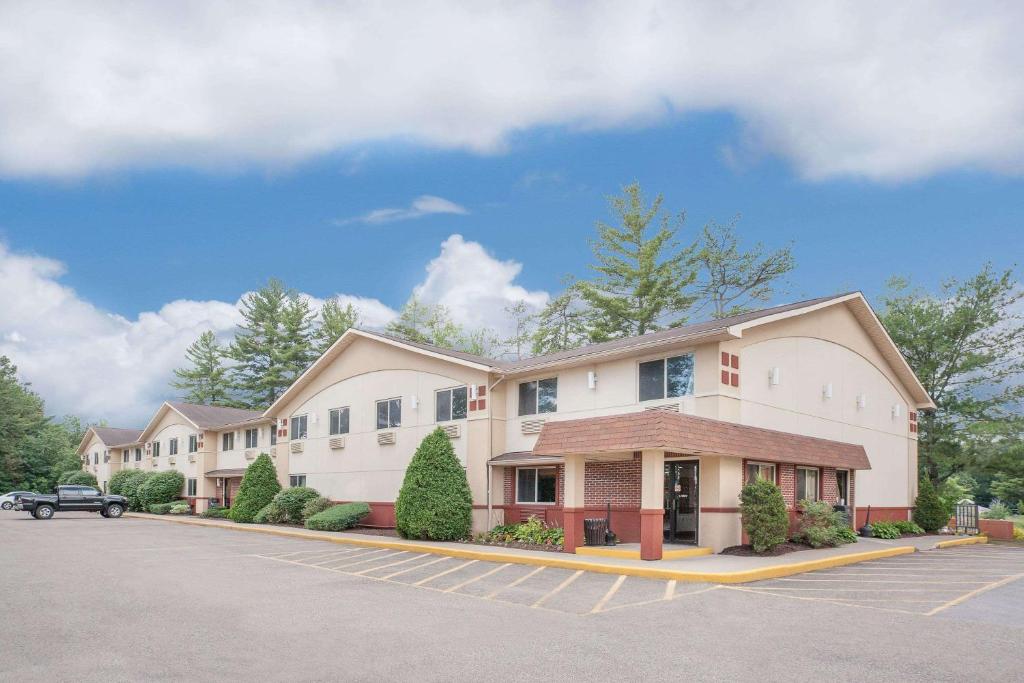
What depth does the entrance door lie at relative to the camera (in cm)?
1911

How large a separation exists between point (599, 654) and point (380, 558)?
463 inches

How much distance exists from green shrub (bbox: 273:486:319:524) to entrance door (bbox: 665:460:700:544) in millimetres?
15963

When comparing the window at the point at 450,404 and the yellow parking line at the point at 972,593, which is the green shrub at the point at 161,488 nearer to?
the window at the point at 450,404

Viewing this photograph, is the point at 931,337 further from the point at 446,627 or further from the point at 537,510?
the point at 446,627

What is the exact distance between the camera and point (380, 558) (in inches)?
762

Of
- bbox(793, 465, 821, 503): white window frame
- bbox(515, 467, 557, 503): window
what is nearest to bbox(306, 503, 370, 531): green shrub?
bbox(515, 467, 557, 503): window

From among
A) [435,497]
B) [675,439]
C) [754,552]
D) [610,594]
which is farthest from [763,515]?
[435,497]

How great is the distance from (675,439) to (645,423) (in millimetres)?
810

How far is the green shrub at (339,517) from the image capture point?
27.2m

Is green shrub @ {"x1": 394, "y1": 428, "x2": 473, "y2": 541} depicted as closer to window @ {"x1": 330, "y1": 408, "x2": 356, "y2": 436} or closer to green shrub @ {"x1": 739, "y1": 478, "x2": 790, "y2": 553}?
window @ {"x1": 330, "y1": 408, "x2": 356, "y2": 436}

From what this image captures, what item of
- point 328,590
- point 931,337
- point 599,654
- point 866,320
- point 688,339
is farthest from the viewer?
point 931,337

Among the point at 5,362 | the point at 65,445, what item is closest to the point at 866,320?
the point at 65,445

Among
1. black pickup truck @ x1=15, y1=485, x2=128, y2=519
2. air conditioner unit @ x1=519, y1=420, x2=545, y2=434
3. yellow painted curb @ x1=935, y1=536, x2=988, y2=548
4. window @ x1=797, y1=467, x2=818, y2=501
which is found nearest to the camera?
window @ x1=797, y1=467, x2=818, y2=501

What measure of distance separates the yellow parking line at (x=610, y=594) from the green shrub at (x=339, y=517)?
1465 centimetres
